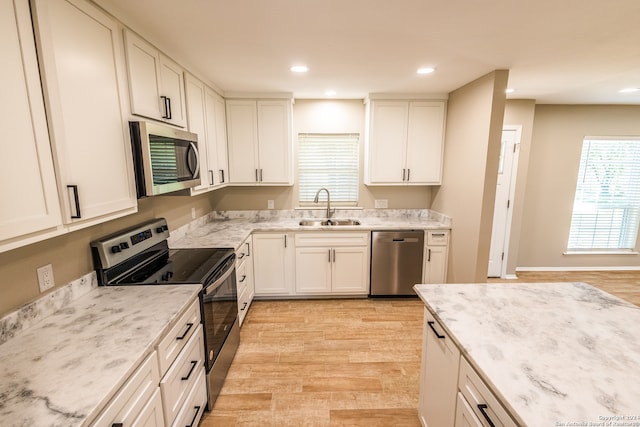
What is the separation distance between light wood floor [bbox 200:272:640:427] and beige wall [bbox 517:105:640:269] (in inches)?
96.0

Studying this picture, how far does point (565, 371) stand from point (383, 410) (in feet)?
4.36

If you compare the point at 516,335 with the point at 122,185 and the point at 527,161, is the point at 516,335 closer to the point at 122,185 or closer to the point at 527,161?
the point at 122,185

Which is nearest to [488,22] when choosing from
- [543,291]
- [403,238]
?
[543,291]

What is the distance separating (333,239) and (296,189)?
0.95 meters

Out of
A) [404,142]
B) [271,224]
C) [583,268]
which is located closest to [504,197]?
[404,142]

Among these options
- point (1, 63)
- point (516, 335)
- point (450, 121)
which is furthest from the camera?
point (450, 121)

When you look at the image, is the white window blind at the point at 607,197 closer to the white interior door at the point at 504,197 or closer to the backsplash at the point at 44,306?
the white interior door at the point at 504,197

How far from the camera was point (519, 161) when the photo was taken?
3887 mm

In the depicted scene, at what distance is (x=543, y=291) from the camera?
1.62m

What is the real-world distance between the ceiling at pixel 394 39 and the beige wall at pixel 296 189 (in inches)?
30.7

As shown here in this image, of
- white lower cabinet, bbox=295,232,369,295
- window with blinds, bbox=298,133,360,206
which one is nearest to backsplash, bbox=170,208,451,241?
window with blinds, bbox=298,133,360,206

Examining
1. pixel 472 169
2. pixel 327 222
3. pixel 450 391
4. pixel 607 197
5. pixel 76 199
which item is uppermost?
pixel 472 169

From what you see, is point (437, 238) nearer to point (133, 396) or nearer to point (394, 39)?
point (394, 39)

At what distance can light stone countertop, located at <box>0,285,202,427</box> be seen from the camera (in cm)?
85
